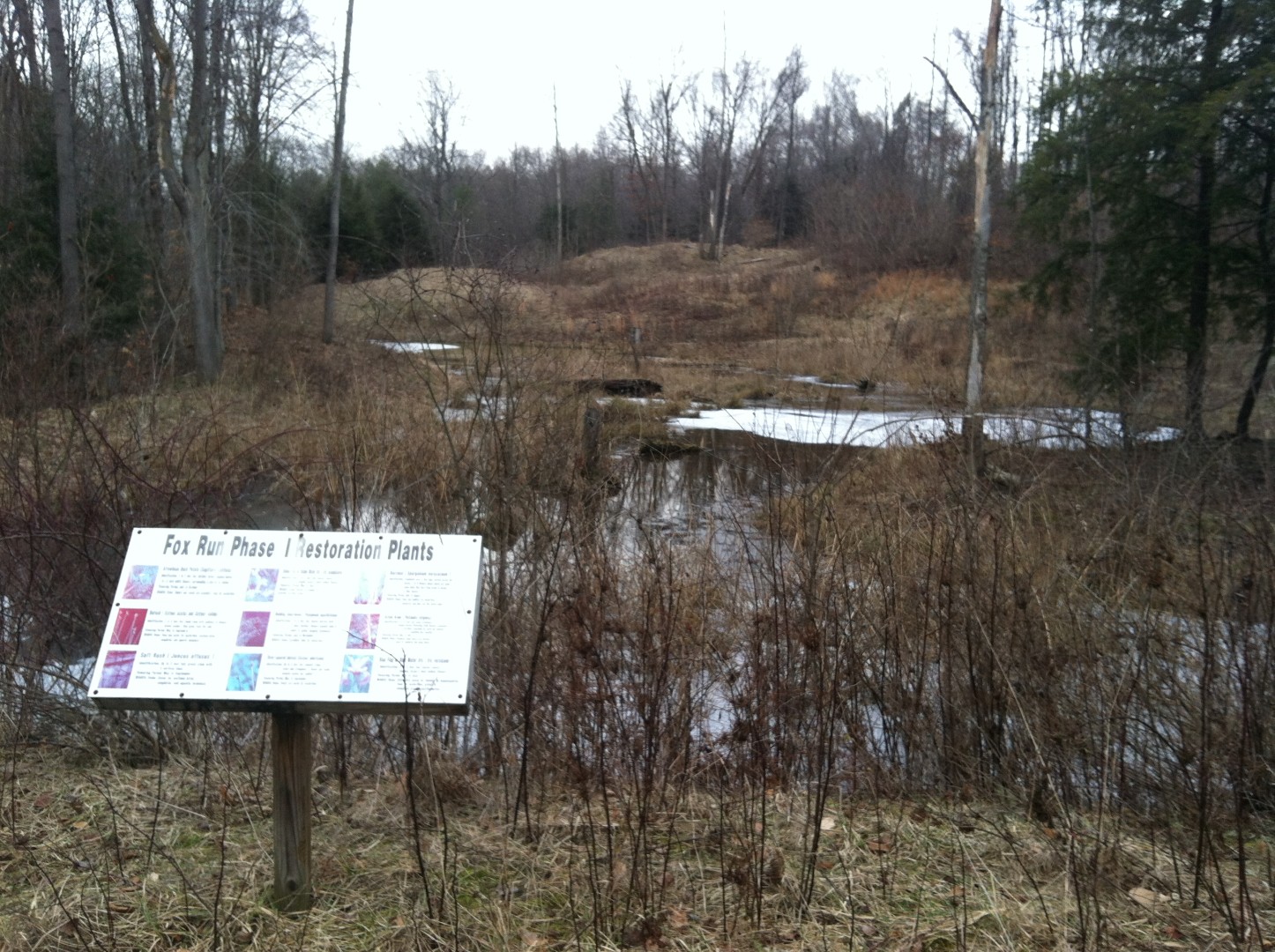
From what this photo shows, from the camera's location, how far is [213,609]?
3057 mm

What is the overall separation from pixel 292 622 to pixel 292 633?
0.04 m

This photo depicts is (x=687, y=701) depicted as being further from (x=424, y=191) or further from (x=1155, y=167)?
Answer: (x=1155, y=167)

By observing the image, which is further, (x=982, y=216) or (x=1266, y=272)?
(x=1266, y=272)

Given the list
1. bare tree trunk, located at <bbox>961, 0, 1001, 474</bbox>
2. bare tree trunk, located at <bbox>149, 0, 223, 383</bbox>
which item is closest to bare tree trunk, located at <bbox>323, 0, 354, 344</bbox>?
bare tree trunk, located at <bbox>149, 0, 223, 383</bbox>

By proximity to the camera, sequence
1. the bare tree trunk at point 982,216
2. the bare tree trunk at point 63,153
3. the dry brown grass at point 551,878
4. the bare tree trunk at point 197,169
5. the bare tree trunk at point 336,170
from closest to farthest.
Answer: the dry brown grass at point 551,878 < the bare tree trunk at point 982,216 < the bare tree trunk at point 63,153 < the bare tree trunk at point 197,169 < the bare tree trunk at point 336,170

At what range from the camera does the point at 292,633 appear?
3.03m

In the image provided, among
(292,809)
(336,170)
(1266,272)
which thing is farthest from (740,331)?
(292,809)

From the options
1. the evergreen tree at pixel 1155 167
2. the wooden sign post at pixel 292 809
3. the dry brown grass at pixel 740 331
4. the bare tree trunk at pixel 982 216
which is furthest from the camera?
the evergreen tree at pixel 1155 167

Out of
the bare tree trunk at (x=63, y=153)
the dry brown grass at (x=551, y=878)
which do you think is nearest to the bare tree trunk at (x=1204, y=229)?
the dry brown grass at (x=551, y=878)

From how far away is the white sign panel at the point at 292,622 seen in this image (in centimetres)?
291

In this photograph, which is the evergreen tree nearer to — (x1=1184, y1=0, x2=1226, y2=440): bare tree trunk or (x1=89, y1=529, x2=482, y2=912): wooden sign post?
(x1=1184, y1=0, x2=1226, y2=440): bare tree trunk

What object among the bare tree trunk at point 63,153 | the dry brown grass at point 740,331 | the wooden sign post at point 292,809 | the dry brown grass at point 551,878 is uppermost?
the bare tree trunk at point 63,153

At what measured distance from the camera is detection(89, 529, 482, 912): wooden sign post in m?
2.91

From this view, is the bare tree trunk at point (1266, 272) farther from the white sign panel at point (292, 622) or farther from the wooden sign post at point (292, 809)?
the wooden sign post at point (292, 809)
